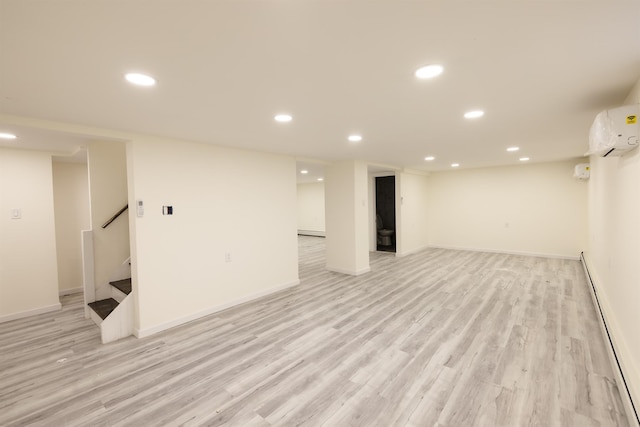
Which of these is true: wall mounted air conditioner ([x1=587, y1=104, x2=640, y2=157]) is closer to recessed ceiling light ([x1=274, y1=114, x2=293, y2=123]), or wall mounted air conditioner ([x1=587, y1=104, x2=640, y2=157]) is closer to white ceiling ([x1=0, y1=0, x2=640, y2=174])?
white ceiling ([x1=0, y1=0, x2=640, y2=174])

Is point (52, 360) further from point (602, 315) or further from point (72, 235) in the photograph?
point (602, 315)

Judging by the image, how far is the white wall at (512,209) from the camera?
6.33m

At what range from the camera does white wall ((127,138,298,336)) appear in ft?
10.3

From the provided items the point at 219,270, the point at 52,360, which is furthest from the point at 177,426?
the point at 219,270

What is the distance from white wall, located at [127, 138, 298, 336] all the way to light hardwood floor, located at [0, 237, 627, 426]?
33cm

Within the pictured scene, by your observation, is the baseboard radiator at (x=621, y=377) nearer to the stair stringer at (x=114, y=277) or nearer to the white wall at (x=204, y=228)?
the white wall at (x=204, y=228)

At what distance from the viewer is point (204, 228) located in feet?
12.1

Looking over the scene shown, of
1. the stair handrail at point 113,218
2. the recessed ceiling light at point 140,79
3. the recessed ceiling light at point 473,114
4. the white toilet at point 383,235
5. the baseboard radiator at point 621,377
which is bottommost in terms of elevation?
the baseboard radiator at point 621,377

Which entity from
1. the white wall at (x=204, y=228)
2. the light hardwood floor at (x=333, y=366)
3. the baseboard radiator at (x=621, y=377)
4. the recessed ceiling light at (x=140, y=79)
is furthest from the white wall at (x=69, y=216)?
the baseboard radiator at (x=621, y=377)

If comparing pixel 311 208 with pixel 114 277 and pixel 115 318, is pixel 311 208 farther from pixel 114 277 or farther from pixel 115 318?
pixel 115 318

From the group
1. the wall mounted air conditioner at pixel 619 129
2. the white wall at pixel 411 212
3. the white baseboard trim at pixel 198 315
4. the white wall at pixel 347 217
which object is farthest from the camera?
the white wall at pixel 411 212

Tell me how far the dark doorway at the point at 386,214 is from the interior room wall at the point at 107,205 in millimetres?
6097

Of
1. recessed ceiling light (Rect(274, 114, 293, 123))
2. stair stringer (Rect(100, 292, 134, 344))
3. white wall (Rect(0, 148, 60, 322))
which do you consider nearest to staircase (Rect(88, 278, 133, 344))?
stair stringer (Rect(100, 292, 134, 344))

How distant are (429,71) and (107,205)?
14.0ft
